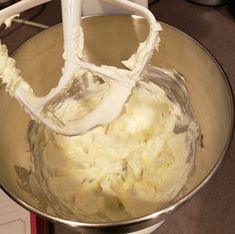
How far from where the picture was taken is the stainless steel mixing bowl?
57cm

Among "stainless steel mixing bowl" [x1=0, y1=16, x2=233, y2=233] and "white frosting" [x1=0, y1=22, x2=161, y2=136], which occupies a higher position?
"white frosting" [x1=0, y1=22, x2=161, y2=136]

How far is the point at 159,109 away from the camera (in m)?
0.69

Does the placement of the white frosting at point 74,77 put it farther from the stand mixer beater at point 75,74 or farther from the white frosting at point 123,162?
the white frosting at point 123,162

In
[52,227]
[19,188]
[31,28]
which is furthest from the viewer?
[31,28]

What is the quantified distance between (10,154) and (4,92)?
3.5 inches

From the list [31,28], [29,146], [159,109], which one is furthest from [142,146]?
[31,28]

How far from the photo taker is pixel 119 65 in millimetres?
695

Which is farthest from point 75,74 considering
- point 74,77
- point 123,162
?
point 123,162

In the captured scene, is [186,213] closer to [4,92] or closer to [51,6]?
[4,92]

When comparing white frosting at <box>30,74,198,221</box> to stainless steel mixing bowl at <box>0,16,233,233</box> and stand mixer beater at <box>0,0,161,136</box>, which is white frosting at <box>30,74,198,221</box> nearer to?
stainless steel mixing bowl at <box>0,16,233,233</box>

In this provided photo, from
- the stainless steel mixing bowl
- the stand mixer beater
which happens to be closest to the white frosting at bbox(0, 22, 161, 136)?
the stand mixer beater

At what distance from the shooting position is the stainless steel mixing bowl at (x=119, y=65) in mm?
568

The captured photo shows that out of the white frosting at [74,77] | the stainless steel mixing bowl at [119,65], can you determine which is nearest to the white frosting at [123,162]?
the stainless steel mixing bowl at [119,65]

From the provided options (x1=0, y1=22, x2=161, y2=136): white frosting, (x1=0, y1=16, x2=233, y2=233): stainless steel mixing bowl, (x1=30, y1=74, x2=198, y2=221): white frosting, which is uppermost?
(x1=0, y1=22, x2=161, y2=136): white frosting
